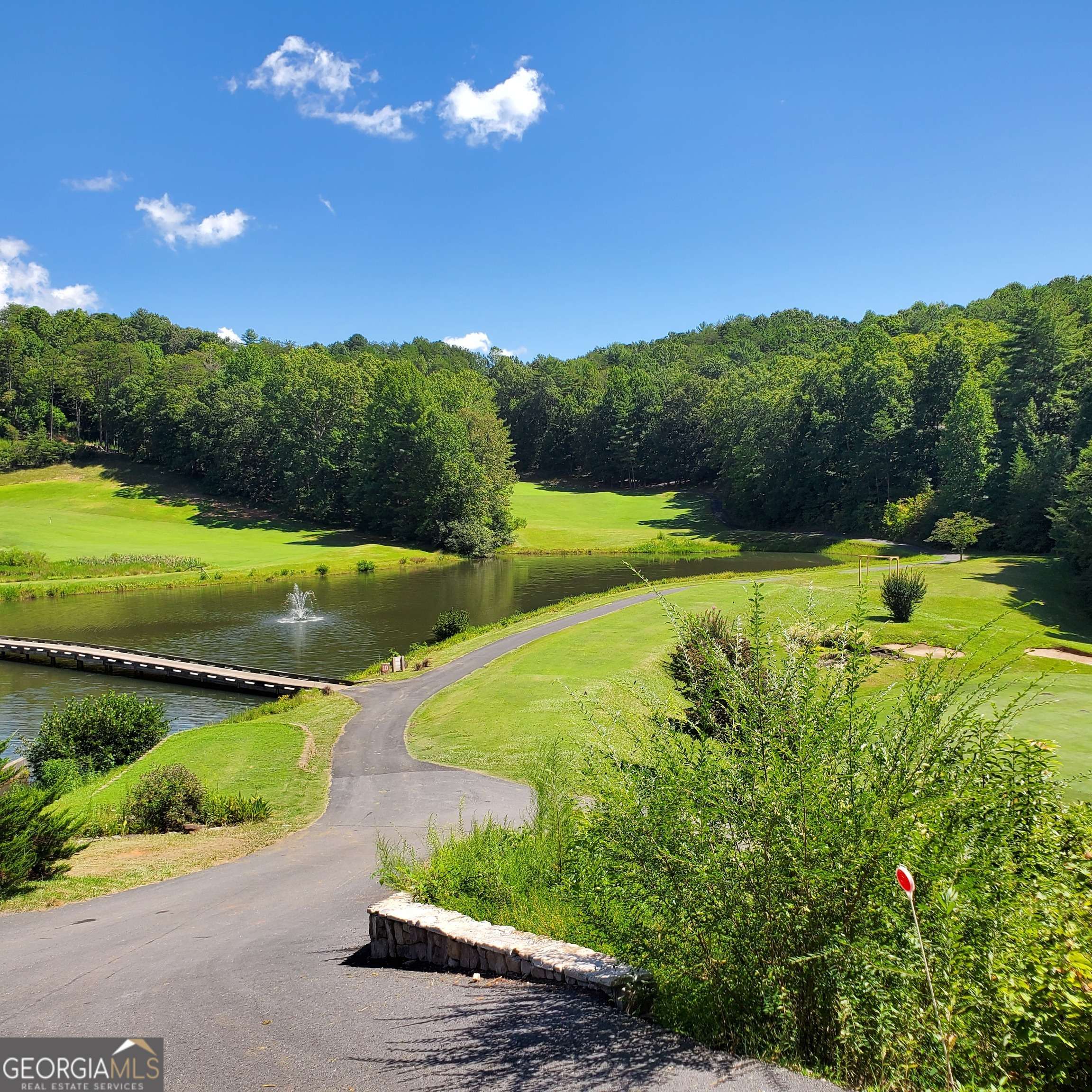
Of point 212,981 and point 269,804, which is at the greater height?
point 212,981

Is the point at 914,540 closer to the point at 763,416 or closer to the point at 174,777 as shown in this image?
the point at 763,416

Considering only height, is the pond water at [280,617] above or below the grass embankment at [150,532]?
below

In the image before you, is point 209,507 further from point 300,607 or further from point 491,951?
point 491,951

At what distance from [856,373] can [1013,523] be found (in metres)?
26.9

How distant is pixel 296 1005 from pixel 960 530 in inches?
2182

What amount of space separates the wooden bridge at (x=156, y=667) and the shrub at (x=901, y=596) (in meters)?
22.8

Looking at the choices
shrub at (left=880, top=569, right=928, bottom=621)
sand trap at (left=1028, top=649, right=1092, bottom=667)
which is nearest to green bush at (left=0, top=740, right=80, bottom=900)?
sand trap at (left=1028, top=649, right=1092, bottom=667)

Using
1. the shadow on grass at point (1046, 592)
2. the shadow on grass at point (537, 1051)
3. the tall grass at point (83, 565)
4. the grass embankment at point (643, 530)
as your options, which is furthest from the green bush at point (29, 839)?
the grass embankment at point (643, 530)

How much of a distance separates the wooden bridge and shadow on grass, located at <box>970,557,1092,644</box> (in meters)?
32.6

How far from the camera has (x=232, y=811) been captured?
16375 millimetres

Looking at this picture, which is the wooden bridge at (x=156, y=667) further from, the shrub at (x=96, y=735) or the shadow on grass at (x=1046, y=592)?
the shadow on grass at (x=1046, y=592)

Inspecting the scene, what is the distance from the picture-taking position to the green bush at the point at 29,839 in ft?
35.0

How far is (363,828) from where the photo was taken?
1565cm

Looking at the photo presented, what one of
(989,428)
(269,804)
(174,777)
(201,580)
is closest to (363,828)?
(269,804)
